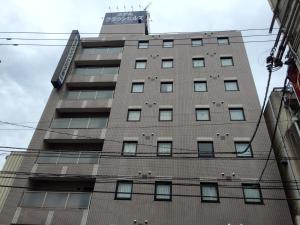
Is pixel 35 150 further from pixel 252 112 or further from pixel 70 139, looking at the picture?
pixel 252 112

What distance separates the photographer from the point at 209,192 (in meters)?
17.6

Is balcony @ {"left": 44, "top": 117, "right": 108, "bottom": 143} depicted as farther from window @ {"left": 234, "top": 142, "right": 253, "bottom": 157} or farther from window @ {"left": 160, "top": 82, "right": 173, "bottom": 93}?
window @ {"left": 234, "top": 142, "right": 253, "bottom": 157}

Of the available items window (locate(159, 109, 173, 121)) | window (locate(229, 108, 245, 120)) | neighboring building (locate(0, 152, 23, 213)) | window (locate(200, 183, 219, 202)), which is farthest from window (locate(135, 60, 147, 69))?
window (locate(200, 183, 219, 202))

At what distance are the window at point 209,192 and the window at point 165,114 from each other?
5.89 m

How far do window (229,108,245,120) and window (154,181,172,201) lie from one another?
7130 mm

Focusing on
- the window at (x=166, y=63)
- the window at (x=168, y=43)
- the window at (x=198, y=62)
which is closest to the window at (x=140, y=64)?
the window at (x=166, y=63)

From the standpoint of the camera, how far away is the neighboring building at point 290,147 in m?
16.5

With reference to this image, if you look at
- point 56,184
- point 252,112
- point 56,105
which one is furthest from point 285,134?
point 56,105

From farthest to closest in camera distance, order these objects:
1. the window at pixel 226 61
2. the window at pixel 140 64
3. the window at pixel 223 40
→ the window at pixel 223 40
the window at pixel 140 64
the window at pixel 226 61

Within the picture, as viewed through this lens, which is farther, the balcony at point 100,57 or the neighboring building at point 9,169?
the balcony at point 100,57

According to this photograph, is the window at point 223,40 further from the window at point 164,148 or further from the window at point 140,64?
the window at point 164,148

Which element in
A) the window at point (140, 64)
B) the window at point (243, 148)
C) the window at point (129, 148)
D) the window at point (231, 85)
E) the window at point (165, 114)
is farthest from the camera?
the window at point (140, 64)

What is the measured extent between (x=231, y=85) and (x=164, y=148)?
26.6 feet

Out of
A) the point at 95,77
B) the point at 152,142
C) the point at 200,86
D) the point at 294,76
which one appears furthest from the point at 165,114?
the point at 294,76
